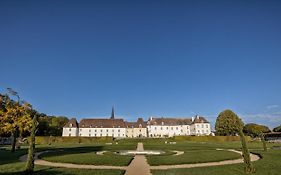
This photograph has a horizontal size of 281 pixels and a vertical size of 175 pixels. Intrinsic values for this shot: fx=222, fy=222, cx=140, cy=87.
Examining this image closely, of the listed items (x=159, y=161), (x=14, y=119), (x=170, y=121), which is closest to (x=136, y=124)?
(x=170, y=121)

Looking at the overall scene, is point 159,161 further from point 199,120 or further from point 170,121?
point 170,121

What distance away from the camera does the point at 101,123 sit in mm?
110750

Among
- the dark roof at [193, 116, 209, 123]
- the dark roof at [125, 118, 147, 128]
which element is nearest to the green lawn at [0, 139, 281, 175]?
the dark roof at [193, 116, 209, 123]

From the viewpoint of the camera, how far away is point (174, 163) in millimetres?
20672

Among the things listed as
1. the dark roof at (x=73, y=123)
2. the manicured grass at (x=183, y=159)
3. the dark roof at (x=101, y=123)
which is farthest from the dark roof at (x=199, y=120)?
the manicured grass at (x=183, y=159)

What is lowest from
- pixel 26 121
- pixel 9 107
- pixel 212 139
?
pixel 212 139

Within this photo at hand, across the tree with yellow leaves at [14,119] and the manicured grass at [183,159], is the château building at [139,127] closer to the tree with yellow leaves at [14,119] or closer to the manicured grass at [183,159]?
the tree with yellow leaves at [14,119]

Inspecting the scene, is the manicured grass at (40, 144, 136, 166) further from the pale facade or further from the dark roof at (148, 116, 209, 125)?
the dark roof at (148, 116, 209, 125)

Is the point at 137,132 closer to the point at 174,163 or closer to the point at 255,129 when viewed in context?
the point at 255,129

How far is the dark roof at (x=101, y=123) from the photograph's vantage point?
356 ft

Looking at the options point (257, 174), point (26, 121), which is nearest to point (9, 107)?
point (26, 121)

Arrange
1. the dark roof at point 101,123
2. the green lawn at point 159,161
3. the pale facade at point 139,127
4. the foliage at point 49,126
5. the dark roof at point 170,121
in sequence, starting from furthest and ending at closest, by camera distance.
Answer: the dark roof at point 170,121
the dark roof at point 101,123
the pale facade at point 139,127
the foliage at point 49,126
the green lawn at point 159,161

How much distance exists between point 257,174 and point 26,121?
30242mm

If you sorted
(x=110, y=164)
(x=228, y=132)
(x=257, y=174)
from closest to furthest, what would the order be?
1. (x=257, y=174)
2. (x=110, y=164)
3. (x=228, y=132)
